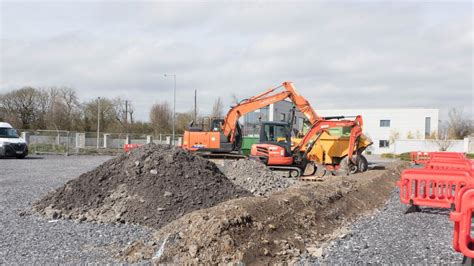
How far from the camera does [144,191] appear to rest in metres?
9.43

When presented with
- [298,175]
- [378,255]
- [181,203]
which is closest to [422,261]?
[378,255]

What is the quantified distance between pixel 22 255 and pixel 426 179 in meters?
8.12

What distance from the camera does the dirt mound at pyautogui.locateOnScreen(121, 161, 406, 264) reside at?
236 inches

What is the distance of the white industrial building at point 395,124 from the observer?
64.9 meters

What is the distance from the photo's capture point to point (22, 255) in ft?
20.6

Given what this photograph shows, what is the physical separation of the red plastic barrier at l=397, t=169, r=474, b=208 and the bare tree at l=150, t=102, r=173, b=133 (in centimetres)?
5585

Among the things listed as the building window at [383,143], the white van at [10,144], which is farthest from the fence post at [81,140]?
the building window at [383,143]

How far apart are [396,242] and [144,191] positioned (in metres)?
5.16

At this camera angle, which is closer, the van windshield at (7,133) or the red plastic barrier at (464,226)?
the red plastic barrier at (464,226)

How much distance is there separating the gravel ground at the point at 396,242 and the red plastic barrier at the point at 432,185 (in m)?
0.35

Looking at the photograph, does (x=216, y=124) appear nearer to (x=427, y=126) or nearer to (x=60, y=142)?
(x=60, y=142)

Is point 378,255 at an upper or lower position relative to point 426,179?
lower

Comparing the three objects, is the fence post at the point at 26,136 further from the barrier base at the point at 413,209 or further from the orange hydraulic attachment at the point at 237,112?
the barrier base at the point at 413,209

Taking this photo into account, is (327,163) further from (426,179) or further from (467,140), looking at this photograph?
(467,140)
